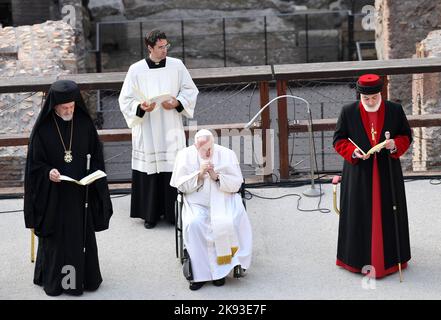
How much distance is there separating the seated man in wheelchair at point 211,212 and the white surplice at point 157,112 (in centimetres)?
115

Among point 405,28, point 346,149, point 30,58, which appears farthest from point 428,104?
point 346,149

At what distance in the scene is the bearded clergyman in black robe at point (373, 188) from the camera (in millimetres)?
7539

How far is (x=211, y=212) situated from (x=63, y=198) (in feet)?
3.82

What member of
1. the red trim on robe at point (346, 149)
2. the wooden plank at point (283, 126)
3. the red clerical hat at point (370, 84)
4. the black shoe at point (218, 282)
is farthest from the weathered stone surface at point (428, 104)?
the black shoe at point (218, 282)

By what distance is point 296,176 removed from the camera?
1033 cm

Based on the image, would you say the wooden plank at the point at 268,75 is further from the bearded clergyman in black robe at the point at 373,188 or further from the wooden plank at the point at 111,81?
the bearded clergyman in black robe at the point at 373,188

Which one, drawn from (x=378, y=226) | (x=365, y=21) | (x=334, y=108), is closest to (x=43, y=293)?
(x=378, y=226)

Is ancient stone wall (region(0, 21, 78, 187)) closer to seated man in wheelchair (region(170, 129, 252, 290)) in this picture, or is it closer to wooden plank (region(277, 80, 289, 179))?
wooden plank (region(277, 80, 289, 179))

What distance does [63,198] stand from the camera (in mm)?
7340

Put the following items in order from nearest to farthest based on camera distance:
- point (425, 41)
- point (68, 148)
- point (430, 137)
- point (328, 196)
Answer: point (68, 148) → point (328, 196) → point (430, 137) → point (425, 41)

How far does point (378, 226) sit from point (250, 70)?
3082 mm

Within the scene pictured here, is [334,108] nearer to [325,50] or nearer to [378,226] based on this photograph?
[325,50]

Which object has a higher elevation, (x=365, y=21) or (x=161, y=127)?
(x=365, y=21)

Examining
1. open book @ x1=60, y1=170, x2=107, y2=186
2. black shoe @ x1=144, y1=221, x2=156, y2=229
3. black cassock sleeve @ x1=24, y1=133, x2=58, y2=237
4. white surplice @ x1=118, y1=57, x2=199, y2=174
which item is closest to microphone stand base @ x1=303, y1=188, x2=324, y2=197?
white surplice @ x1=118, y1=57, x2=199, y2=174
